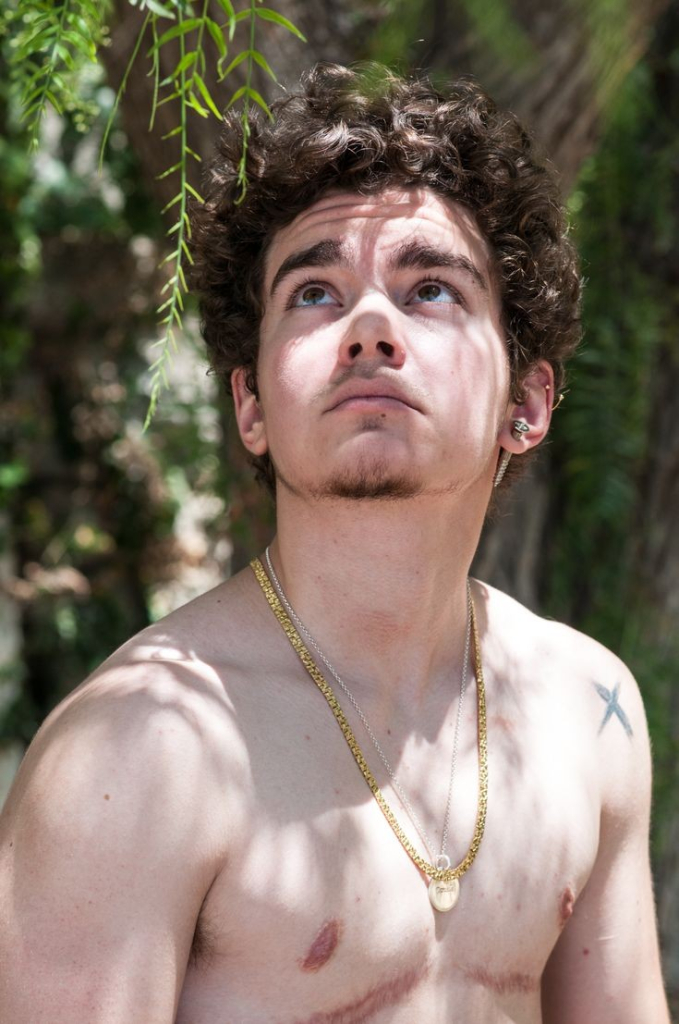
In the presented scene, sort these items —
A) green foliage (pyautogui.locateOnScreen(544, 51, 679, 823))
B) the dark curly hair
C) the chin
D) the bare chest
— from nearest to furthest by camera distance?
the bare chest, the chin, the dark curly hair, green foliage (pyautogui.locateOnScreen(544, 51, 679, 823))

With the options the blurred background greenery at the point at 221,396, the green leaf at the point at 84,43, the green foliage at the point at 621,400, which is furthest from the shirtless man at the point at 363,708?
the green foliage at the point at 621,400

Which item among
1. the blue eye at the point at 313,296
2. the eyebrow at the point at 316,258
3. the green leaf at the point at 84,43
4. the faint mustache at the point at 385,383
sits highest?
the green leaf at the point at 84,43

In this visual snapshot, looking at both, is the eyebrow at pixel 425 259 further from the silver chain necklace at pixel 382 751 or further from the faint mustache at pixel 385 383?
the silver chain necklace at pixel 382 751

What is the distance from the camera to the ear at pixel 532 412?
2229 mm

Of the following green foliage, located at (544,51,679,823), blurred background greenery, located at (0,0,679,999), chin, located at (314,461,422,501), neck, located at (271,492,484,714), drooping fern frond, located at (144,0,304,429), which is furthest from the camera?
green foliage, located at (544,51,679,823)

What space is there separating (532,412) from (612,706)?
58 cm

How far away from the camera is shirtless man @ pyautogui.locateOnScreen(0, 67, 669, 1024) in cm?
163

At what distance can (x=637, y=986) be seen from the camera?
222 cm

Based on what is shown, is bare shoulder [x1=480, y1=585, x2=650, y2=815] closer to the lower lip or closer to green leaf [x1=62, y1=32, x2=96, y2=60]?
the lower lip

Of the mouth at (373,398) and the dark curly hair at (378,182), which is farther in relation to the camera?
the dark curly hair at (378,182)


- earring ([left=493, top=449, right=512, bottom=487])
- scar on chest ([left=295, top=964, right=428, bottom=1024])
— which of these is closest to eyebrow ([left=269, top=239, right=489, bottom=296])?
earring ([left=493, top=449, right=512, bottom=487])

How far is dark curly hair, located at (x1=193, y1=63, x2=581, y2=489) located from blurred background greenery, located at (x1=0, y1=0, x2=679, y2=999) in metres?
0.14

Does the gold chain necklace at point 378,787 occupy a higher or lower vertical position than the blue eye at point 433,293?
lower

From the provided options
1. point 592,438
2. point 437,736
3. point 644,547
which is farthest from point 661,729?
point 437,736
